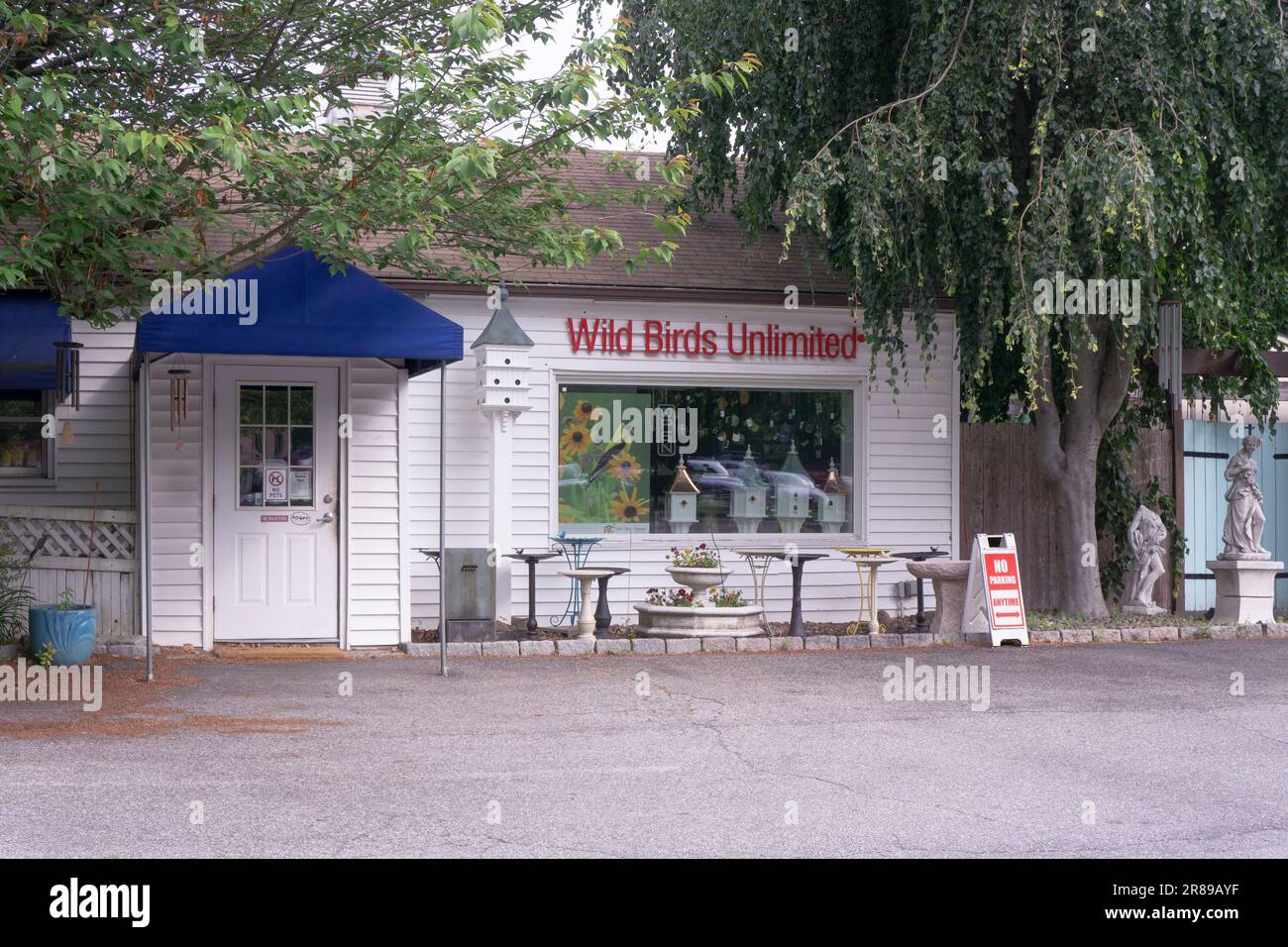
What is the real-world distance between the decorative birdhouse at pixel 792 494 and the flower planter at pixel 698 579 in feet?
6.22

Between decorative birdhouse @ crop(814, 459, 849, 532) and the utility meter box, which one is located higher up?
decorative birdhouse @ crop(814, 459, 849, 532)

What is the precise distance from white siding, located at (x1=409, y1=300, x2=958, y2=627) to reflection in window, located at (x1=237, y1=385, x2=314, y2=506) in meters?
1.42

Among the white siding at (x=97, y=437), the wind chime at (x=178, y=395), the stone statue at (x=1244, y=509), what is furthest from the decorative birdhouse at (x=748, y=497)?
the white siding at (x=97, y=437)

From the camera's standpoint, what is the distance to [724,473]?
599 inches

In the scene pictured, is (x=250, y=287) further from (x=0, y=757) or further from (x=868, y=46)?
(x=868, y=46)

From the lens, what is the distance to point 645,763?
315 inches

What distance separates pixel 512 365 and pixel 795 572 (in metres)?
3.51

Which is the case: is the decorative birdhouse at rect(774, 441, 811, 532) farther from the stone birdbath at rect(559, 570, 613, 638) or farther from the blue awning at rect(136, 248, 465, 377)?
the blue awning at rect(136, 248, 465, 377)

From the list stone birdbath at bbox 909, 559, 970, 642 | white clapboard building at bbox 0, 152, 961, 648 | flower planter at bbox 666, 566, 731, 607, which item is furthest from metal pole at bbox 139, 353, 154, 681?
stone birdbath at bbox 909, 559, 970, 642

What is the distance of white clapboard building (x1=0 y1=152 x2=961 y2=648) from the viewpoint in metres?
11.9

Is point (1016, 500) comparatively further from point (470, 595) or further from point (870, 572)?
point (470, 595)

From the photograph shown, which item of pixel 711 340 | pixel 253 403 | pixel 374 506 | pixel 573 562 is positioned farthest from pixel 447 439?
pixel 711 340

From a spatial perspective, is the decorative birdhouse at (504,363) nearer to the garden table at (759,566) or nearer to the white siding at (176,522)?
the white siding at (176,522)

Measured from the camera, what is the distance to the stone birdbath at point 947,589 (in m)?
13.8
